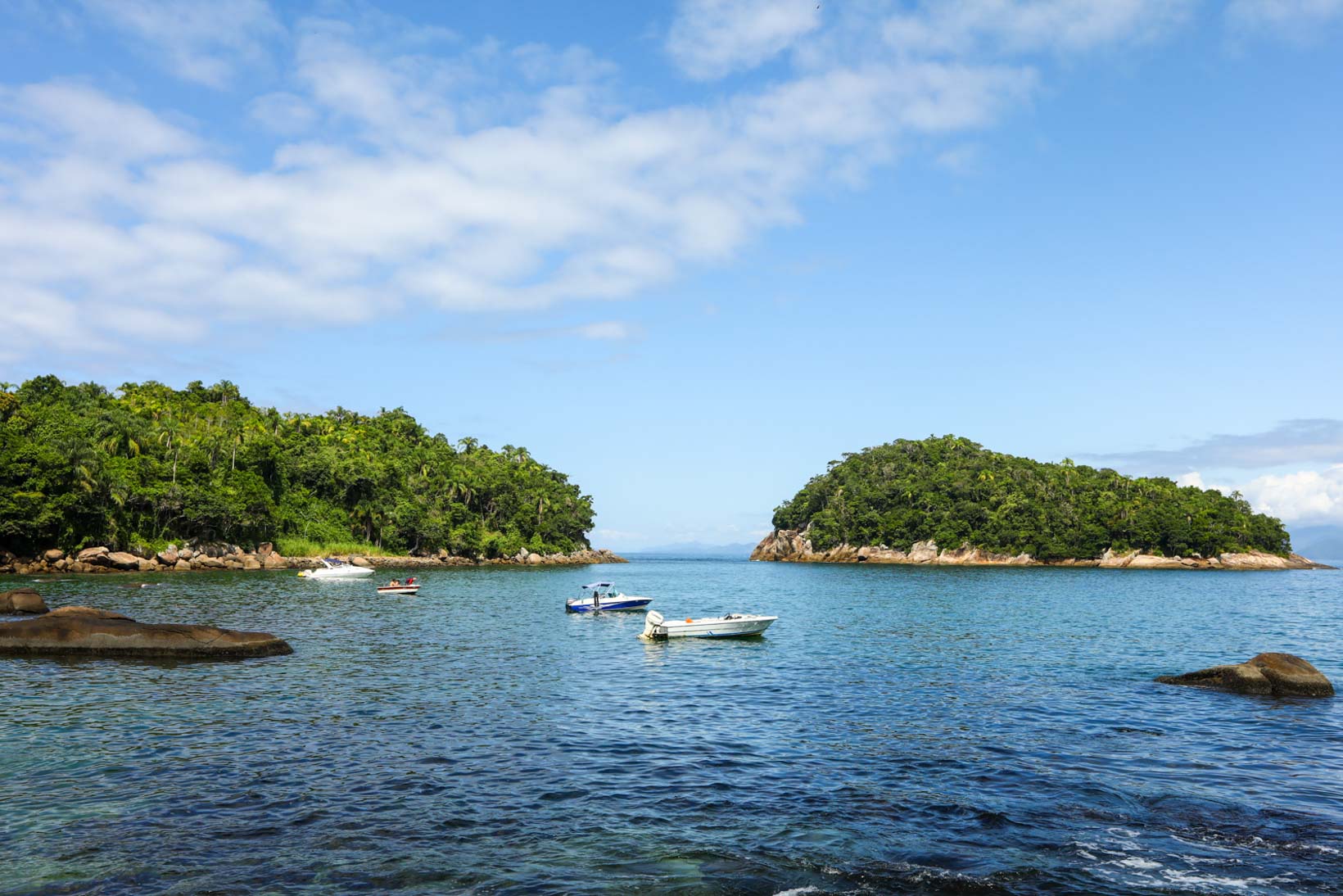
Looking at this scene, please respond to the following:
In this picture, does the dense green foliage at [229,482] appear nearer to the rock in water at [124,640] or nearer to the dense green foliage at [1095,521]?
the rock in water at [124,640]

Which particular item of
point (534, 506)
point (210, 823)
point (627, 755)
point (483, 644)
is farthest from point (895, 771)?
point (534, 506)

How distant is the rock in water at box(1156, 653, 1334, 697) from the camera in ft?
98.2

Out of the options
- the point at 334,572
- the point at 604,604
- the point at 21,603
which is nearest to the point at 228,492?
the point at 334,572

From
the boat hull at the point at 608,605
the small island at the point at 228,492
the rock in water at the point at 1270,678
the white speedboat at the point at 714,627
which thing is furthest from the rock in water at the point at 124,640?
the small island at the point at 228,492

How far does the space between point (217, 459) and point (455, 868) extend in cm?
13085

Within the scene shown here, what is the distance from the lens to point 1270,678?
30234mm

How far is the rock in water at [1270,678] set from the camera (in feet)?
98.2

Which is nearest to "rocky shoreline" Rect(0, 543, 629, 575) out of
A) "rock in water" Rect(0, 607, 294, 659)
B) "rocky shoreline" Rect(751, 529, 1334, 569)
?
"rock in water" Rect(0, 607, 294, 659)

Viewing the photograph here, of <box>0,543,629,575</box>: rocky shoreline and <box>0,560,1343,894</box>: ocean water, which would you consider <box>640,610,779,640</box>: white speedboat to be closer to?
<box>0,560,1343,894</box>: ocean water

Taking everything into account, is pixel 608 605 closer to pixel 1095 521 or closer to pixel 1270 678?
pixel 1270 678

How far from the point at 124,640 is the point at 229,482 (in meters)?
95.0

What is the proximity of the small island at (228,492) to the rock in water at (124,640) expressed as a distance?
6437 centimetres

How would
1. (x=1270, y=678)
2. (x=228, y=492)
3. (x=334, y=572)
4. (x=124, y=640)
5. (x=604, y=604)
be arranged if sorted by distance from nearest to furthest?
1. (x=1270, y=678)
2. (x=124, y=640)
3. (x=604, y=604)
4. (x=334, y=572)
5. (x=228, y=492)

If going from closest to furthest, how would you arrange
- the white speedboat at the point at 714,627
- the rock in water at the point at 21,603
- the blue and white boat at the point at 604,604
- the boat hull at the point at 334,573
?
the white speedboat at the point at 714,627 → the rock in water at the point at 21,603 → the blue and white boat at the point at 604,604 → the boat hull at the point at 334,573
